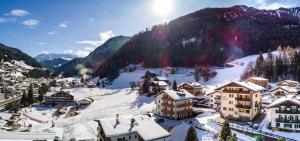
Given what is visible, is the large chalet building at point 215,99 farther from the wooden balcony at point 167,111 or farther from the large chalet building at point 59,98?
the large chalet building at point 59,98

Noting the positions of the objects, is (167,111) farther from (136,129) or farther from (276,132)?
(136,129)

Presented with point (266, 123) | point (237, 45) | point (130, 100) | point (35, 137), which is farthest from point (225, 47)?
point (35, 137)

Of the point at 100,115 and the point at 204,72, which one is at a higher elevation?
the point at 204,72

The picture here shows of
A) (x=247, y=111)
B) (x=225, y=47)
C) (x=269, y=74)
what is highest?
(x=225, y=47)

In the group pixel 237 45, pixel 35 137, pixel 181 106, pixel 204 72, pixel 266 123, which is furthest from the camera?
pixel 237 45

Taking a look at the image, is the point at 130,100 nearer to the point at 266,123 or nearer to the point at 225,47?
the point at 266,123

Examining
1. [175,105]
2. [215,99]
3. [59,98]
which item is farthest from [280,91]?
[59,98]
